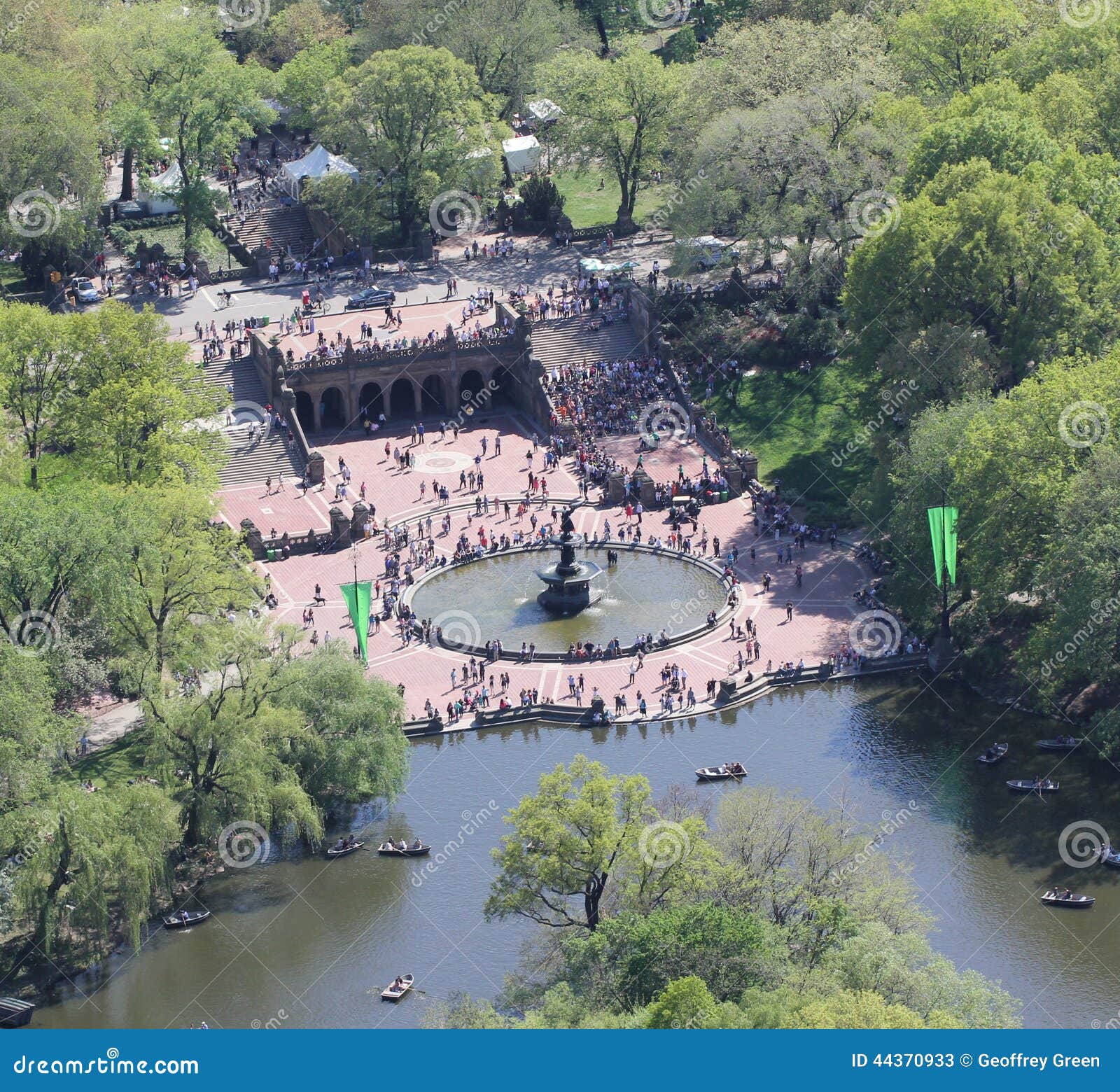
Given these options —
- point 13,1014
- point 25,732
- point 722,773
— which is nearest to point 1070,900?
point 722,773

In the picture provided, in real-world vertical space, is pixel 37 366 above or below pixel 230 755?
above

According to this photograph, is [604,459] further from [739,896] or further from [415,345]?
[739,896]

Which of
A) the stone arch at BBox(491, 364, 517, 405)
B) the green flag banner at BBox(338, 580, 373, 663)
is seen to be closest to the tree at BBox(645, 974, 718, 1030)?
the green flag banner at BBox(338, 580, 373, 663)

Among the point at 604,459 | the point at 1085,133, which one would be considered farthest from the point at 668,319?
the point at 1085,133

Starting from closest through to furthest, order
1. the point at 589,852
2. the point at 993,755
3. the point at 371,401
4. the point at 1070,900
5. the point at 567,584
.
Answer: the point at 589,852 < the point at 1070,900 < the point at 993,755 < the point at 567,584 < the point at 371,401

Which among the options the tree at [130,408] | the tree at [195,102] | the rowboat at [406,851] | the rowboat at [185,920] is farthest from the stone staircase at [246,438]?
the rowboat at [185,920]

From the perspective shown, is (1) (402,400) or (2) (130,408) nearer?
(2) (130,408)

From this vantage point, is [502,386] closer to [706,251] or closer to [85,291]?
[706,251]
